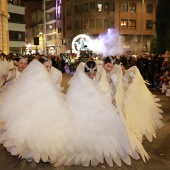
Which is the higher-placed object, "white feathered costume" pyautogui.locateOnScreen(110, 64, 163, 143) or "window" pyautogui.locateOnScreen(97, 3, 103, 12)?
"window" pyautogui.locateOnScreen(97, 3, 103, 12)

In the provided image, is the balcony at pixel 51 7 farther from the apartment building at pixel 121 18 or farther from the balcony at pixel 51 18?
the apartment building at pixel 121 18

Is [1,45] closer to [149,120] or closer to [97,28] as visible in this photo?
[149,120]

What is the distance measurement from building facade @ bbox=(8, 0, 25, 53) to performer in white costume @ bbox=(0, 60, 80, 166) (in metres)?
51.0

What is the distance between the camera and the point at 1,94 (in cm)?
748

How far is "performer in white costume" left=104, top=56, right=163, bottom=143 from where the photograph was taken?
596 cm

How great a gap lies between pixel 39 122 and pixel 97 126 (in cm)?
101

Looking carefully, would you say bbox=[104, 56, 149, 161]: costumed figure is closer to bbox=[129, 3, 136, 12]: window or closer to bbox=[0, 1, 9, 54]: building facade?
bbox=[0, 1, 9, 54]: building facade

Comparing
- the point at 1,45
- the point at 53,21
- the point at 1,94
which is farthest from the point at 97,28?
the point at 1,94

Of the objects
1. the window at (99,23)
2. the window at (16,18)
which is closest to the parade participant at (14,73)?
the window at (99,23)

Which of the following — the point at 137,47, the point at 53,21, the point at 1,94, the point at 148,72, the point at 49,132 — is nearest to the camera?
the point at 49,132

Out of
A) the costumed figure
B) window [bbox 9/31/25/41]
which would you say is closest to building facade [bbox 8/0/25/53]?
window [bbox 9/31/25/41]

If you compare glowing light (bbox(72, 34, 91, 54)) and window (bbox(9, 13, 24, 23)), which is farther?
window (bbox(9, 13, 24, 23))

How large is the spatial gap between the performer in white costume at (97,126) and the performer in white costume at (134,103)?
0.78 ft

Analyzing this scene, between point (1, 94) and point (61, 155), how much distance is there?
2.75 metres
